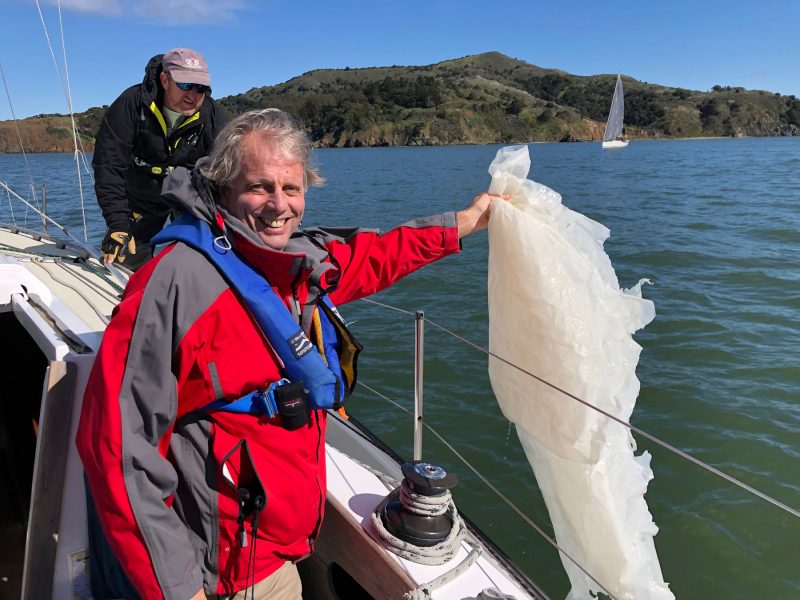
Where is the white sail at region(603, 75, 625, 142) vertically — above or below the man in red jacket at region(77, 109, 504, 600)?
above

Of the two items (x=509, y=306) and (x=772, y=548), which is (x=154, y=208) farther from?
(x=772, y=548)

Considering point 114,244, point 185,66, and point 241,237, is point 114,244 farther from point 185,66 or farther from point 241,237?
point 241,237

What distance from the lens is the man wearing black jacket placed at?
3.75 metres

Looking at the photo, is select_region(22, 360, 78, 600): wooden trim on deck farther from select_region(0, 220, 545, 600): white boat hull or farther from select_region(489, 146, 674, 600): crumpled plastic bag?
select_region(489, 146, 674, 600): crumpled plastic bag

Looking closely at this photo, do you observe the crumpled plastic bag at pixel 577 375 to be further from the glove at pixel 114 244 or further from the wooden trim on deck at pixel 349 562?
the glove at pixel 114 244

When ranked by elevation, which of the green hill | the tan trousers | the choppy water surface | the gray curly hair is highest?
the green hill

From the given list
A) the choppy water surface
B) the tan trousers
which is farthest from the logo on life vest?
the choppy water surface

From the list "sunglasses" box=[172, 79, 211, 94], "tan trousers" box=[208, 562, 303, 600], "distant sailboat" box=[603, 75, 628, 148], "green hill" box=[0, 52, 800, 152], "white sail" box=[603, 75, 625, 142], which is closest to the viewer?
"tan trousers" box=[208, 562, 303, 600]

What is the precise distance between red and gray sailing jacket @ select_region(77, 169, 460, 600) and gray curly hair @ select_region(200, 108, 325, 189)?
0.08 metres

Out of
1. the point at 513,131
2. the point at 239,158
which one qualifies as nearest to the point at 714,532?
the point at 239,158

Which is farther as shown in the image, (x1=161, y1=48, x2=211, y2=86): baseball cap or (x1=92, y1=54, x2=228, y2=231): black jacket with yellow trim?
(x1=92, y1=54, x2=228, y2=231): black jacket with yellow trim

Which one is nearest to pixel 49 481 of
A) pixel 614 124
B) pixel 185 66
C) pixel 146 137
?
pixel 185 66

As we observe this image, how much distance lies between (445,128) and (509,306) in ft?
375

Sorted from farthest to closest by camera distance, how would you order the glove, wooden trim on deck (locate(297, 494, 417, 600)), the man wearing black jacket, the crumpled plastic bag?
the glove < the man wearing black jacket < the crumpled plastic bag < wooden trim on deck (locate(297, 494, 417, 600))
